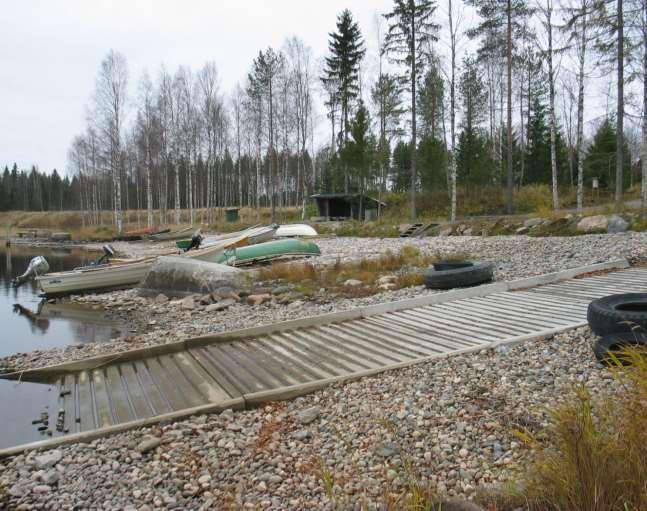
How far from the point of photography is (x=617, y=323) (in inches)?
180

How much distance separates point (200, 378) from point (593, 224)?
13826 mm

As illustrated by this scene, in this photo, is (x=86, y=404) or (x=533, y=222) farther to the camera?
(x=533, y=222)

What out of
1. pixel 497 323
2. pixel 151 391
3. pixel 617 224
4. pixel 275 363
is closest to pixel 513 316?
pixel 497 323

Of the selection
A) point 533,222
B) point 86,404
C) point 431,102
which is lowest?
point 86,404

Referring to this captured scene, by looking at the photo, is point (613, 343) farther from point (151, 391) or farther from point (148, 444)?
point (151, 391)

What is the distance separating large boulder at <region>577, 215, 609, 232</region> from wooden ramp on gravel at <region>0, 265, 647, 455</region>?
7043 millimetres

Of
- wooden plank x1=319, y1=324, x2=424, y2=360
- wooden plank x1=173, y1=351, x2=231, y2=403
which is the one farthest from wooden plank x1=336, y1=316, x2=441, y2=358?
wooden plank x1=173, y1=351, x2=231, y2=403

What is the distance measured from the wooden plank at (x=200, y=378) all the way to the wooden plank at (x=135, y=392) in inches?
21.7

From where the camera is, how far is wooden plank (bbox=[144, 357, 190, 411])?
4898 millimetres

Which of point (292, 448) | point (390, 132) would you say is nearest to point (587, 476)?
point (292, 448)

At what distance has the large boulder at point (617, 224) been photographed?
44.9ft

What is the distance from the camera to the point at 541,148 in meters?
33.6

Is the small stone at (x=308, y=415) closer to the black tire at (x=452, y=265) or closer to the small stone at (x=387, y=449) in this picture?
the small stone at (x=387, y=449)

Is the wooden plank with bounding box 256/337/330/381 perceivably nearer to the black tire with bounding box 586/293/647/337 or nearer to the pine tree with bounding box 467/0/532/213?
the black tire with bounding box 586/293/647/337
